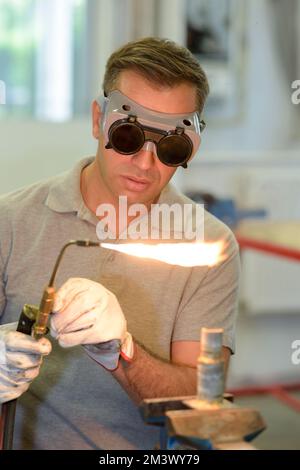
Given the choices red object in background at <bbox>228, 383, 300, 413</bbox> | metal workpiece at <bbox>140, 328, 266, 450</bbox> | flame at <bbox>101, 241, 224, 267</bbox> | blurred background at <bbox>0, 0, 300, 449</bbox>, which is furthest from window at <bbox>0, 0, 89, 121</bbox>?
metal workpiece at <bbox>140, 328, 266, 450</bbox>

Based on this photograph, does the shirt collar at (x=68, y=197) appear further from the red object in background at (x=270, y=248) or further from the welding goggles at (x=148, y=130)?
the red object in background at (x=270, y=248)

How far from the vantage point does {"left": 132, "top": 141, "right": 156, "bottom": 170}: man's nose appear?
165 centimetres

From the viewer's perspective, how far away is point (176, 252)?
1.49m

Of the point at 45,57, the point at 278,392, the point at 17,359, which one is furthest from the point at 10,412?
the point at 278,392

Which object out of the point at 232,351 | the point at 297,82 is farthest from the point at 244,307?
the point at 232,351

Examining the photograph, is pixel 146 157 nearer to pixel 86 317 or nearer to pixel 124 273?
pixel 124 273

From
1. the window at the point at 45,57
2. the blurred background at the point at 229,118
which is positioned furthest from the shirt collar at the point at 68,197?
the window at the point at 45,57

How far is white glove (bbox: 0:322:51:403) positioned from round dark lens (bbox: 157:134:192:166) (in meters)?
0.41

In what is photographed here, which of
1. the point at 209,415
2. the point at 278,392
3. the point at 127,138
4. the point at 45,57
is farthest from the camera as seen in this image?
the point at 278,392

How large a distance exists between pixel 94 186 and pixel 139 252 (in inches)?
20.9

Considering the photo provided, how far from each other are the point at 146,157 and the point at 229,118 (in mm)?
2546

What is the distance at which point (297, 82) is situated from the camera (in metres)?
4.20

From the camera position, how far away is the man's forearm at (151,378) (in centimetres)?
160

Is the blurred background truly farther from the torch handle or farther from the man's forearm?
the torch handle
